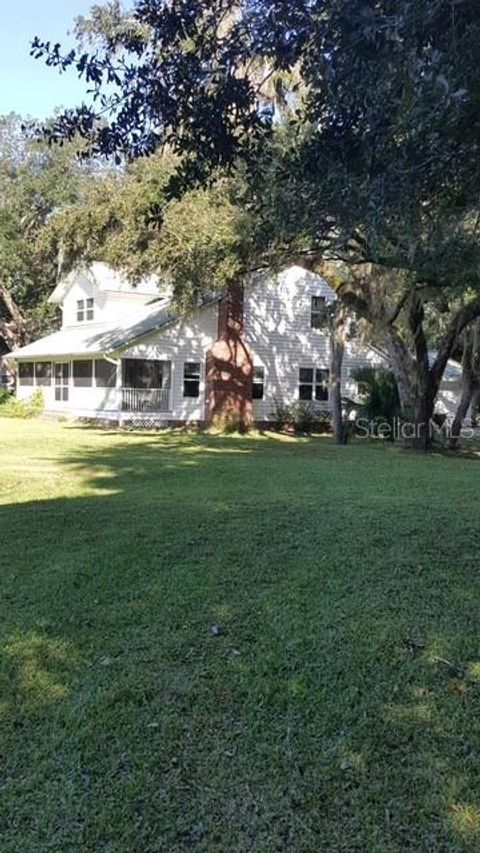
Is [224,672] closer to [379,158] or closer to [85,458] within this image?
[379,158]

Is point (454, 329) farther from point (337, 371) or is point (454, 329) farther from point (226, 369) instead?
point (226, 369)

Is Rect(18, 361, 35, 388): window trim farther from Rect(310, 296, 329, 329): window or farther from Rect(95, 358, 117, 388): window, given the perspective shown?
Rect(310, 296, 329, 329): window

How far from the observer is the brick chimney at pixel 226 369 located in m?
27.0

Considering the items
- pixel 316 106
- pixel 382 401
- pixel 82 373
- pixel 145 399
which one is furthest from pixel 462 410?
pixel 316 106

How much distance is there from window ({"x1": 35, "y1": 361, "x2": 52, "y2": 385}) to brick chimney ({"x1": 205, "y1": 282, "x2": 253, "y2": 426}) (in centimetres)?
811

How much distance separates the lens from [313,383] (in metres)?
29.5

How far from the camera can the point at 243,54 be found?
4355mm

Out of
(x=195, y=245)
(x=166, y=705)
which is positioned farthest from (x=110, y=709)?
(x=195, y=245)

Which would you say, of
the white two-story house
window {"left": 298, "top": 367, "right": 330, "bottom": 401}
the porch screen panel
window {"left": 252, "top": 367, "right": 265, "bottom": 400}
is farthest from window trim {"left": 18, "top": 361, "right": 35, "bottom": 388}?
window {"left": 298, "top": 367, "right": 330, "bottom": 401}

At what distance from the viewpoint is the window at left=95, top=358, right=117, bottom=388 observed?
26.6 m

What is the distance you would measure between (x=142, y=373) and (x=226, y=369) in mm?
3101

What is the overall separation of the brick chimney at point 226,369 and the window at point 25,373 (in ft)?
33.0

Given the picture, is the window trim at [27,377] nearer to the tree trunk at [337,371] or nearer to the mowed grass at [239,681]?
the tree trunk at [337,371]

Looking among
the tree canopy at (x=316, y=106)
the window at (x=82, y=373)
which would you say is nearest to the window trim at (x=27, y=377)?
the window at (x=82, y=373)
